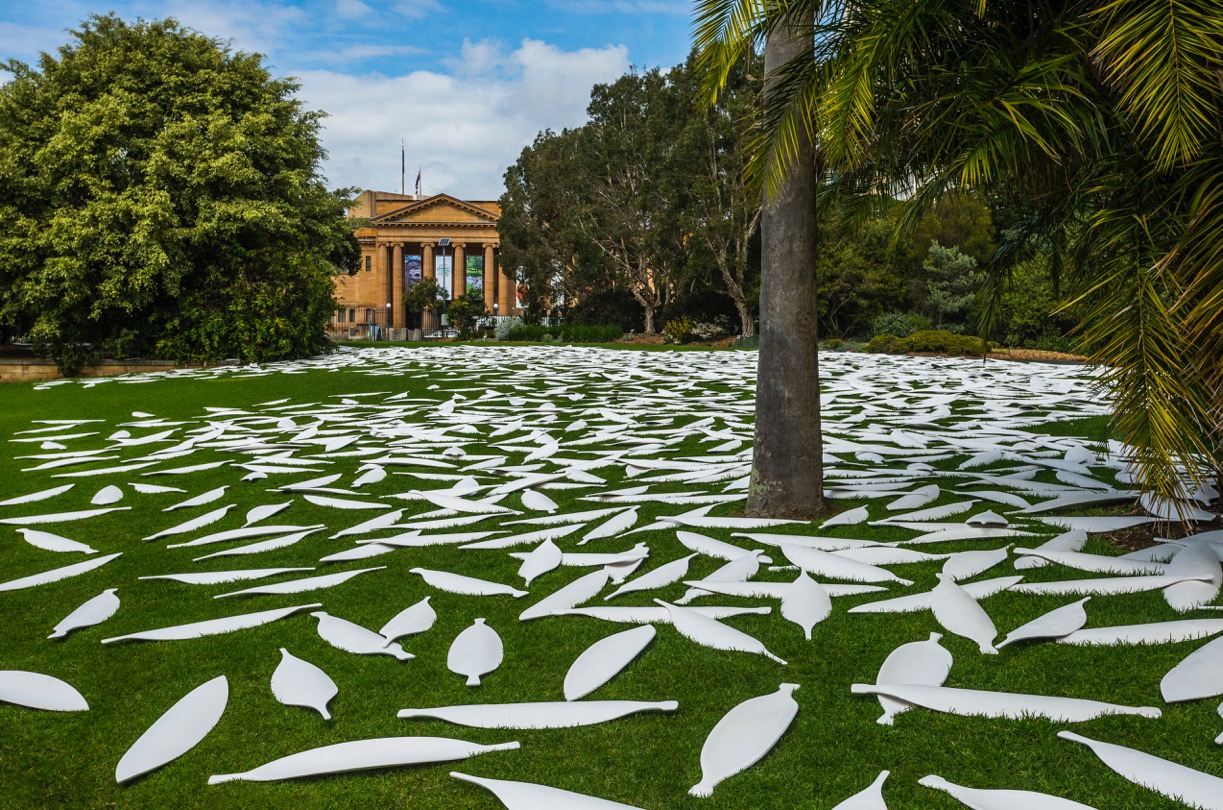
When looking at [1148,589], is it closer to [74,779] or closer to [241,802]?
[241,802]

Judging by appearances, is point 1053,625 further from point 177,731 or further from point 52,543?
point 52,543

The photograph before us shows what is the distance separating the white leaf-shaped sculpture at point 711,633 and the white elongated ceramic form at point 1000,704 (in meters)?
0.50

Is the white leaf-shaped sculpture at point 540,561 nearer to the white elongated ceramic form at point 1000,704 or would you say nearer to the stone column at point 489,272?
the white elongated ceramic form at point 1000,704

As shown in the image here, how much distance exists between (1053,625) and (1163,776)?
1.09 metres

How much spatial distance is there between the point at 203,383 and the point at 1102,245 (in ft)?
51.8

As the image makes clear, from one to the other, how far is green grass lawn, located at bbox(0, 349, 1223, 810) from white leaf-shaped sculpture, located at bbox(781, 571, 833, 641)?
0.07 m

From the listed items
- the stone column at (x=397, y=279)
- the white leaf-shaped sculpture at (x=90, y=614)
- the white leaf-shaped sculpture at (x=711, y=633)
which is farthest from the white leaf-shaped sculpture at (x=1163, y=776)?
the stone column at (x=397, y=279)

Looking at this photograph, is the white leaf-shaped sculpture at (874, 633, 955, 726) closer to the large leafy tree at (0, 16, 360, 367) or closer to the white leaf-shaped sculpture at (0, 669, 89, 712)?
the white leaf-shaped sculpture at (0, 669, 89, 712)

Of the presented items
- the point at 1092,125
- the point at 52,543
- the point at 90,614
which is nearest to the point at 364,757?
the point at 90,614

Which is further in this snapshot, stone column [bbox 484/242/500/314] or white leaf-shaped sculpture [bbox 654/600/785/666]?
stone column [bbox 484/242/500/314]

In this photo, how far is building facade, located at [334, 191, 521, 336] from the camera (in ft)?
237

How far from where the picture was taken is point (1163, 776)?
2.23m

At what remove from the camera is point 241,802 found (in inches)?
92.1

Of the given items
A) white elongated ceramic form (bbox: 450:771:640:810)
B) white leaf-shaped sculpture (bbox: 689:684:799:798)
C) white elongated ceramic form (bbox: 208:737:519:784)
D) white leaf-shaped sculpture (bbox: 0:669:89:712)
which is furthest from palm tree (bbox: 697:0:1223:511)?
white leaf-shaped sculpture (bbox: 0:669:89:712)
